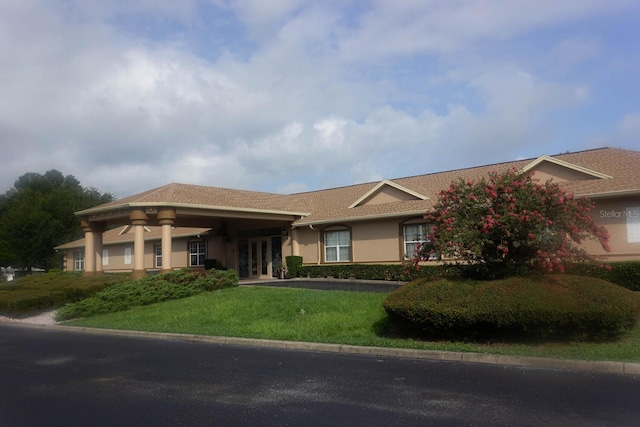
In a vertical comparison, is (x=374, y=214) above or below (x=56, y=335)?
above

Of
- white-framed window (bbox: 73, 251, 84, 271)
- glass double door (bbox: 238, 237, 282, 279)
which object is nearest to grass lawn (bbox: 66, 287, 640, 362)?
glass double door (bbox: 238, 237, 282, 279)

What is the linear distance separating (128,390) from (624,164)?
19731 mm

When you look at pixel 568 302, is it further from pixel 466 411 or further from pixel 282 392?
pixel 282 392

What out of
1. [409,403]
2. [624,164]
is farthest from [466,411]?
[624,164]

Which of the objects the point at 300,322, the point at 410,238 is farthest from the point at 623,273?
the point at 300,322

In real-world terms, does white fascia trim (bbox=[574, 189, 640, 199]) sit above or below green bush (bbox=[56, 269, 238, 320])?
above

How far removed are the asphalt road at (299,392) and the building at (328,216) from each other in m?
12.8

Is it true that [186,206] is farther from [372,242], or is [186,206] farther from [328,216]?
[372,242]

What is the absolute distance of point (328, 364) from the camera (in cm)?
975

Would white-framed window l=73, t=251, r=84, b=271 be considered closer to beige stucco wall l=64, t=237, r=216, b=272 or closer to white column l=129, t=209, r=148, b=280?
beige stucco wall l=64, t=237, r=216, b=272

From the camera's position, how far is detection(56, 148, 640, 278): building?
19.5 m

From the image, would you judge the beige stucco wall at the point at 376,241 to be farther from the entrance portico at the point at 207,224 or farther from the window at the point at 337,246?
the entrance portico at the point at 207,224

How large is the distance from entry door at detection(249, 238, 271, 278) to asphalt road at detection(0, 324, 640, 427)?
20571 millimetres

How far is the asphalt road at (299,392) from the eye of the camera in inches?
249
